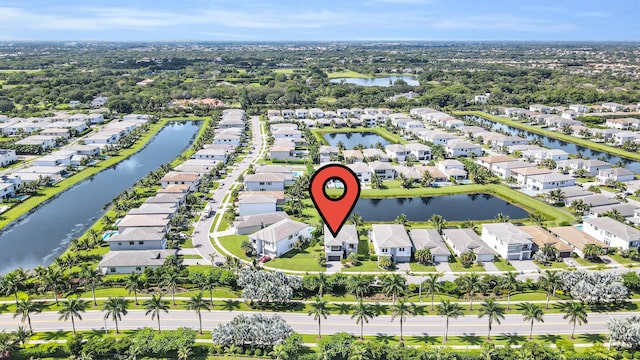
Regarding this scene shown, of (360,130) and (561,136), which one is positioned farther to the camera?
(360,130)

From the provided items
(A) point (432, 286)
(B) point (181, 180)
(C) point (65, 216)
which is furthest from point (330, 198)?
(C) point (65, 216)

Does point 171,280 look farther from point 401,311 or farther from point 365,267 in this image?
point 401,311

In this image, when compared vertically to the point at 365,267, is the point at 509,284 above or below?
above

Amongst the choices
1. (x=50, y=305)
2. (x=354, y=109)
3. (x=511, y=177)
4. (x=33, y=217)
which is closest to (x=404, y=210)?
(x=511, y=177)

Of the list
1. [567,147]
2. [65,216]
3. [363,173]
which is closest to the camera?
[65,216]

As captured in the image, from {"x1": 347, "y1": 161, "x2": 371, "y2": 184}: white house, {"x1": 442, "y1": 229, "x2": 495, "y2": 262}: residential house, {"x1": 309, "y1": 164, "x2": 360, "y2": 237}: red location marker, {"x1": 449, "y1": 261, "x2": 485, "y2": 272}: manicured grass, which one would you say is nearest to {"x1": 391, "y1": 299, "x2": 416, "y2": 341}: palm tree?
{"x1": 449, "y1": 261, "x2": 485, "y2": 272}: manicured grass

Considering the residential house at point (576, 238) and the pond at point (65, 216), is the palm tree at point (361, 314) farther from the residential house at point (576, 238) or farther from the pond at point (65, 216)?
the pond at point (65, 216)

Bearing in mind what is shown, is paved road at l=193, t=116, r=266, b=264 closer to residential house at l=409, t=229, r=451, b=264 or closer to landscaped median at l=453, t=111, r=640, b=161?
residential house at l=409, t=229, r=451, b=264

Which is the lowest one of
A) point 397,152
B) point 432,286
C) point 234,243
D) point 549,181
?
point 234,243
